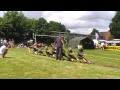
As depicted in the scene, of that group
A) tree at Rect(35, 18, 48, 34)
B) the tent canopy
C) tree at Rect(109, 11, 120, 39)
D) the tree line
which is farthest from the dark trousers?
tree at Rect(109, 11, 120, 39)

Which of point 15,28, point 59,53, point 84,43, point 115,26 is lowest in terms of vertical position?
point 59,53

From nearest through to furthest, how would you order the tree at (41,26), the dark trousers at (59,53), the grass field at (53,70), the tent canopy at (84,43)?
the grass field at (53,70), the dark trousers at (59,53), the tent canopy at (84,43), the tree at (41,26)

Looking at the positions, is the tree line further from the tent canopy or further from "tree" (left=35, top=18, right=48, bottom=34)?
the tent canopy

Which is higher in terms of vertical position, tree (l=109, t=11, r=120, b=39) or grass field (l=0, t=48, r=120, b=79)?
tree (l=109, t=11, r=120, b=39)

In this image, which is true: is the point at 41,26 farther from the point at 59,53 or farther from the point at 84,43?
the point at 59,53

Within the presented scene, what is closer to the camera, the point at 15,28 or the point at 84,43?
the point at 84,43

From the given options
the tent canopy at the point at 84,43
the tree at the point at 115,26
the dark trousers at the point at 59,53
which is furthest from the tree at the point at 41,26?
the dark trousers at the point at 59,53

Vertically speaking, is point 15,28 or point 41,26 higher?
point 41,26

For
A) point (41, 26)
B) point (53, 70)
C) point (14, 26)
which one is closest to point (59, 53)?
point (53, 70)

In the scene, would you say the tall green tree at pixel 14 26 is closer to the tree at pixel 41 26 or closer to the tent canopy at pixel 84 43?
the tree at pixel 41 26

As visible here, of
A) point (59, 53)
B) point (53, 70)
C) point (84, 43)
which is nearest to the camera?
point (53, 70)

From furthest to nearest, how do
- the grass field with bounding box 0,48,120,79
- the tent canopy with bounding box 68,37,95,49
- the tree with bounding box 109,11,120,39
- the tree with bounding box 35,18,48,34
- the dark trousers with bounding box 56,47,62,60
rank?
the tree with bounding box 109,11,120,39, the tree with bounding box 35,18,48,34, the tent canopy with bounding box 68,37,95,49, the dark trousers with bounding box 56,47,62,60, the grass field with bounding box 0,48,120,79
